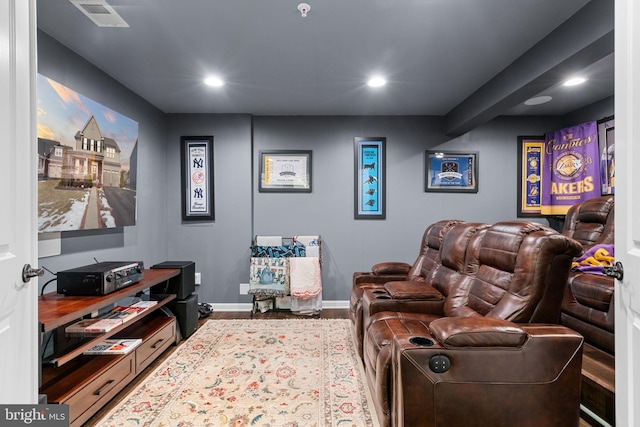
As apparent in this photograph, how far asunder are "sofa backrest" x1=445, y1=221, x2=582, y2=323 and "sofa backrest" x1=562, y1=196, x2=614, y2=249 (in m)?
1.65

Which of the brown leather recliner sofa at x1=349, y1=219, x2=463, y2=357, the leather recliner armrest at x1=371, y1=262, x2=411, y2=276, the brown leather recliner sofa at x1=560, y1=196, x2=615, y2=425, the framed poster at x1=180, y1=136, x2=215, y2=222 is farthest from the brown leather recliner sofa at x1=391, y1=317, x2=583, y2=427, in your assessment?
the framed poster at x1=180, y1=136, x2=215, y2=222

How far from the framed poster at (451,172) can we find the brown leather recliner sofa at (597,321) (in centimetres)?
141

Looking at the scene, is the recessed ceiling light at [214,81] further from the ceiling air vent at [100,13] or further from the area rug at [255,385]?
the area rug at [255,385]

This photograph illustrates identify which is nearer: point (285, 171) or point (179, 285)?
point (179, 285)

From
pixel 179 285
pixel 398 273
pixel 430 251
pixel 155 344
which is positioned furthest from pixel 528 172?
pixel 155 344

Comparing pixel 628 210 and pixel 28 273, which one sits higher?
pixel 628 210

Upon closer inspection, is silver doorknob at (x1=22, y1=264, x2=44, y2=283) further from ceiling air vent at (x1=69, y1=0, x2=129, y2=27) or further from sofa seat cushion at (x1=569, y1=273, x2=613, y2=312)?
sofa seat cushion at (x1=569, y1=273, x2=613, y2=312)

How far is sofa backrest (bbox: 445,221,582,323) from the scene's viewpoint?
1644 millimetres

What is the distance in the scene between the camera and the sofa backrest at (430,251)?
284 cm

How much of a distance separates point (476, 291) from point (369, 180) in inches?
92.0

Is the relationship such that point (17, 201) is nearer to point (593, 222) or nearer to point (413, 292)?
point (413, 292)

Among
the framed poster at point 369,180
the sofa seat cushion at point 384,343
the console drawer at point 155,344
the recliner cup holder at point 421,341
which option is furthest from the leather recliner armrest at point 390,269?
the console drawer at point 155,344

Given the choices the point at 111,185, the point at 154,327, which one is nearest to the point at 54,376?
the point at 154,327

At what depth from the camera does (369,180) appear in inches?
163
